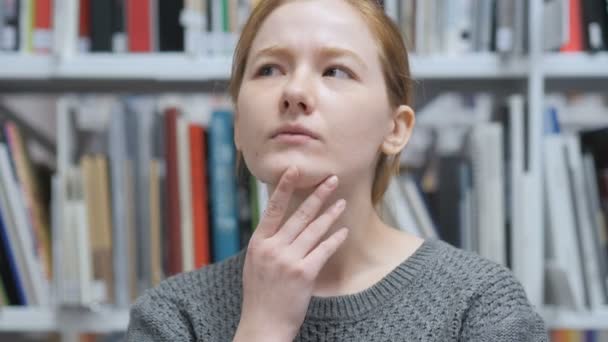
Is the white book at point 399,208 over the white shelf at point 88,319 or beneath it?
over

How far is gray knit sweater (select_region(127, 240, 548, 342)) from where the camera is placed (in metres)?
0.83

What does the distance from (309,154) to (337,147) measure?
4cm

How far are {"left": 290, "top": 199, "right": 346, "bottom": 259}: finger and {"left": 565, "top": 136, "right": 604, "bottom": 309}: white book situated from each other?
0.65 meters

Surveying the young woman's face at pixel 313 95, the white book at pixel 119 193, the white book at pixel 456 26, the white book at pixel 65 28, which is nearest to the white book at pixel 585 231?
the white book at pixel 456 26

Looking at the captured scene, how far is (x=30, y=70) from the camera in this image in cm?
125

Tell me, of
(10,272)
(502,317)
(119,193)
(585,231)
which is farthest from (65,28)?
(585,231)

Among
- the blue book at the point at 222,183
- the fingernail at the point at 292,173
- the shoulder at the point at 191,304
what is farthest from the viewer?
the blue book at the point at 222,183

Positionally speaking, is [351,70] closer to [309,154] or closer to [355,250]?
[309,154]

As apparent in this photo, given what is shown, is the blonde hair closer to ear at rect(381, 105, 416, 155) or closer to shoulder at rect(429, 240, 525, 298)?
ear at rect(381, 105, 416, 155)

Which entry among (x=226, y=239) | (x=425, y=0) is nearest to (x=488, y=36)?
(x=425, y=0)

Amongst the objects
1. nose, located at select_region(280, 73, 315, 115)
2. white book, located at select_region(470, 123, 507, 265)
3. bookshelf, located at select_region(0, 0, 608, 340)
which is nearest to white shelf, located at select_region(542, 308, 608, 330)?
bookshelf, located at select_region(0, 0, 608, 340)

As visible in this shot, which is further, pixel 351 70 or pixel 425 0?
pixel 425 0

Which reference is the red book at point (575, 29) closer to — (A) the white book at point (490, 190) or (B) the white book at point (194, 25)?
(A) the white book at point (490, 190)

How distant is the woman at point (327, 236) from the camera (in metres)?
0.80
